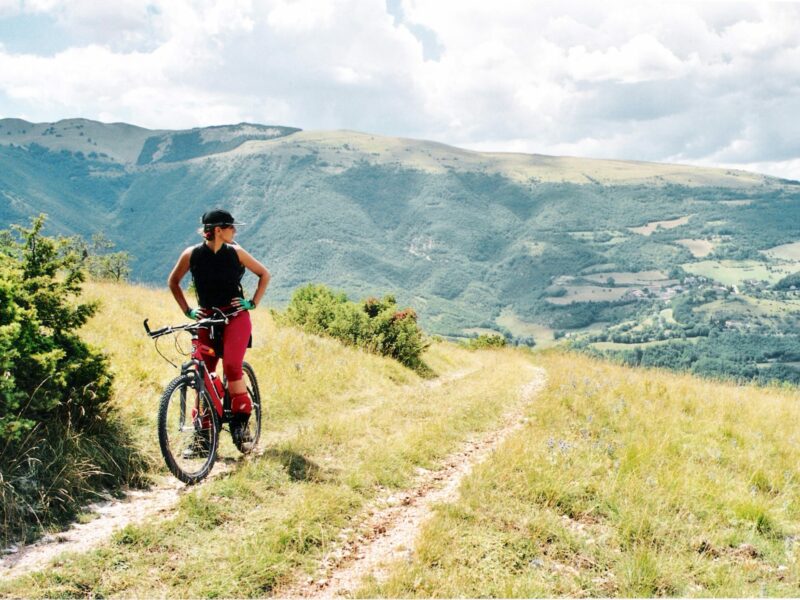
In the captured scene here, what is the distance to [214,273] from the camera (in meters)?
7.11

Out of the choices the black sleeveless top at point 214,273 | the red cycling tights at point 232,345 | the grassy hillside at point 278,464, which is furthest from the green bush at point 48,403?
the black sleeveless top at point 214,273

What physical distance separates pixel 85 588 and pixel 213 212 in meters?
4.31

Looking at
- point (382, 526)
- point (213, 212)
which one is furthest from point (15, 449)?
point (382, 526)

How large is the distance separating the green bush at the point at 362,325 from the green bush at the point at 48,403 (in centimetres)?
1204

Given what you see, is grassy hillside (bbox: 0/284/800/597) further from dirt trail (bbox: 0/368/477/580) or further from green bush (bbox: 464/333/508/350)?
green bush (bbox: 464/333/508/350)

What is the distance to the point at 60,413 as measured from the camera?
6523 mm

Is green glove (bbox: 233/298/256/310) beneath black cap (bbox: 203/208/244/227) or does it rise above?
beneath

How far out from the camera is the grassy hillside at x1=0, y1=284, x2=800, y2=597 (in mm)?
4684

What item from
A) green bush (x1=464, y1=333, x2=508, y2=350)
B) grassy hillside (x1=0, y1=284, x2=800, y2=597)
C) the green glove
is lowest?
green bush (x1=464, y1=333, x2=508, y2=350)

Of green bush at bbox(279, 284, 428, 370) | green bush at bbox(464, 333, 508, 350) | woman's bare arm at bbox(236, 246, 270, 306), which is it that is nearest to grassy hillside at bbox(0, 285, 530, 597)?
woman's bare arm at bbox(236, 246, 270, 306)

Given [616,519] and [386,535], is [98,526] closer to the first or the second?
[386,535]

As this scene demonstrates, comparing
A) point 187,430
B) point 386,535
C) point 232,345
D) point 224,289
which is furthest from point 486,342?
point 386,535

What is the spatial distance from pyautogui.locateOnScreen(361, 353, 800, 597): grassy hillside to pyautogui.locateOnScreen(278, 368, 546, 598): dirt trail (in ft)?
0.88

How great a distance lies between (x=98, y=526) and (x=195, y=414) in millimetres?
1754
